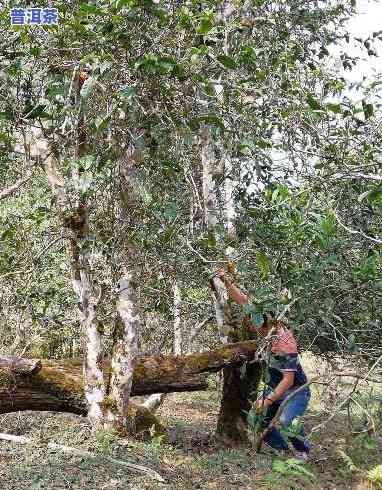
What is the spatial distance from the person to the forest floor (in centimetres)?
36

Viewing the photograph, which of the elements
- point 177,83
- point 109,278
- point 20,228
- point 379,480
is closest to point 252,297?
point 109,278

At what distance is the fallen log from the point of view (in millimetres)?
5609

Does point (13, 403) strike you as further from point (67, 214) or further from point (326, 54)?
point (326, 54)

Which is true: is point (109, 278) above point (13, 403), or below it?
above

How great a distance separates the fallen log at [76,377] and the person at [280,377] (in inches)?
19.0

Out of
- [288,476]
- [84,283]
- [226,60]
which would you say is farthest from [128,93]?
[288,476]

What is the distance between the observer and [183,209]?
21.9 feet

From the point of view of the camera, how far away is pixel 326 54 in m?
7.83

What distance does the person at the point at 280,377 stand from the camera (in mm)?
5926

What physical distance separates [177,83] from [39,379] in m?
3.17

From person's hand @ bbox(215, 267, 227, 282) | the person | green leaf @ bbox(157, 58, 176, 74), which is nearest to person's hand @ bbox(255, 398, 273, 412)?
the person

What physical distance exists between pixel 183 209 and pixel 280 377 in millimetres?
2487

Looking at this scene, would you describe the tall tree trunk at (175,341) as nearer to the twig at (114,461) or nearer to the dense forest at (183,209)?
the dense forest at (183,209)

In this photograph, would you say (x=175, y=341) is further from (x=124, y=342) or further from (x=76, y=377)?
(x=124, y=342)
